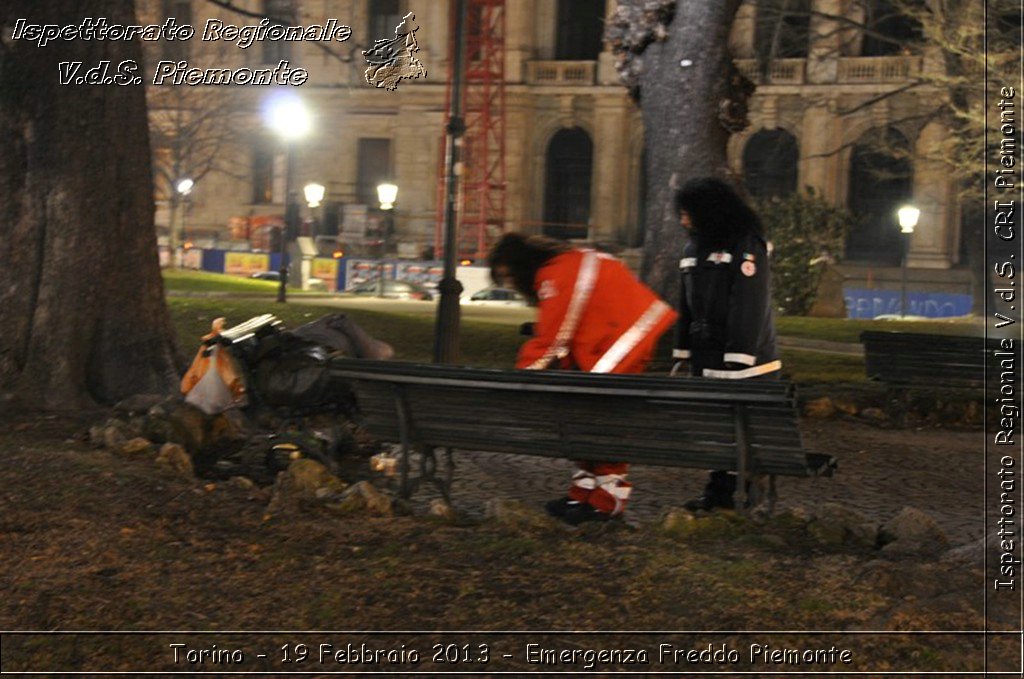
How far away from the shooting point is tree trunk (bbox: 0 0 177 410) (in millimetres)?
9914

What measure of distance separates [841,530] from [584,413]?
1.25 meters

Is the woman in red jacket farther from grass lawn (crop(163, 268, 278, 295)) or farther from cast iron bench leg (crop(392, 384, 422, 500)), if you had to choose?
grass lawn (crop(163, 268, 278, 295))

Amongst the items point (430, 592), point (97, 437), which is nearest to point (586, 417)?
point (430, 592)

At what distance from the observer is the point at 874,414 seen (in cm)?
1251

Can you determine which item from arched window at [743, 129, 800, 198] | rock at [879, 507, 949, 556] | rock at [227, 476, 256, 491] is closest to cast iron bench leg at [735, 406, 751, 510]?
rock at [879, 507, 949, 556]

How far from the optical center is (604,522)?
6457 millimetres

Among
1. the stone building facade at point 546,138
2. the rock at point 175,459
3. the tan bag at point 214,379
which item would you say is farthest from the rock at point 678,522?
the stone building facade at point 546,138

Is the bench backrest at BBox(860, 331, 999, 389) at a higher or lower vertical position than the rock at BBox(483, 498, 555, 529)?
higher

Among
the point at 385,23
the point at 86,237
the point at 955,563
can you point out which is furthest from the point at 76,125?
the point at 385,23

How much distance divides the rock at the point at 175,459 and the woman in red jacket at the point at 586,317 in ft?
6.88

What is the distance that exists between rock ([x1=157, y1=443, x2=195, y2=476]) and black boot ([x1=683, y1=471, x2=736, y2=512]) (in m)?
2.72

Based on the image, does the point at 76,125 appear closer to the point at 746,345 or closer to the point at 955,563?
the point at 746,345

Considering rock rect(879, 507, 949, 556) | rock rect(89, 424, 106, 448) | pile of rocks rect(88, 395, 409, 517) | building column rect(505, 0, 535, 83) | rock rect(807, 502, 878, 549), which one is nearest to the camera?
rock rect(879, 507, 949, 556)

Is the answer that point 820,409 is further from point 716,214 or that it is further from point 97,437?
point 97,437
